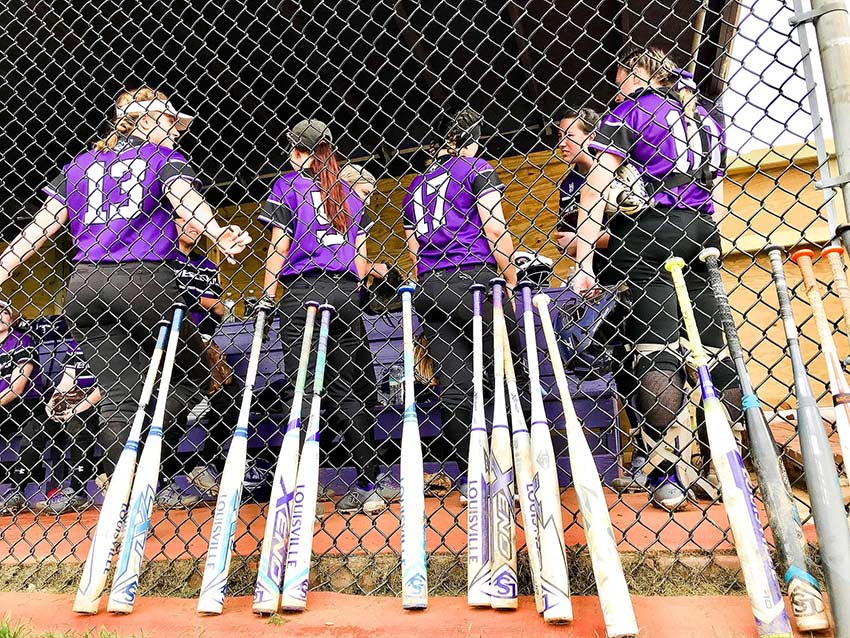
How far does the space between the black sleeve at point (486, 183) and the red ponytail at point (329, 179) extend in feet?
2.39

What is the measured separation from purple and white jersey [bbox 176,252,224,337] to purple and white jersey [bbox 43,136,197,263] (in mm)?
123

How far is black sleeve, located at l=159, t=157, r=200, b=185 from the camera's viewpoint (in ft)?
9.07

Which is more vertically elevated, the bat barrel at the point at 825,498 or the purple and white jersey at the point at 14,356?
the purple and white jersey at the point at 14,356

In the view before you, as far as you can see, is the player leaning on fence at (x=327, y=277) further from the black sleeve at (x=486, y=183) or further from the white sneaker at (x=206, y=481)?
the white sneaker at (x=206, y=481)

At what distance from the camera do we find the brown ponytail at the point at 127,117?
2988 millimetres

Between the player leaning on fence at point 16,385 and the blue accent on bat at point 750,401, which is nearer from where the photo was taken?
the blue accent on bat at point 750,401

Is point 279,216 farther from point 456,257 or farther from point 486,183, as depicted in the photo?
point 486,183

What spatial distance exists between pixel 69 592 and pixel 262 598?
1.01 meters

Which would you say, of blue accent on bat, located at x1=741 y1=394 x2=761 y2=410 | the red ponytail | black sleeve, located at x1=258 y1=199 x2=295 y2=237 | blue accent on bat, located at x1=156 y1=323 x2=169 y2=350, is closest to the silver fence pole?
blue accent on bat, located at x1=741 y1=394 x2=761 y2=410

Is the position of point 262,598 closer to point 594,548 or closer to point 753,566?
point 594,548

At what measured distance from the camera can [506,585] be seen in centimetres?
175

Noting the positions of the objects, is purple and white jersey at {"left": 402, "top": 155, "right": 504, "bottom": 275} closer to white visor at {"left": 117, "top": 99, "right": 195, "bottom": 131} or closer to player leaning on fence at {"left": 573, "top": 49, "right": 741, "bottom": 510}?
player leaning on fence at {"left": 573, "top": 49, "right": 741, "bottom": 510}

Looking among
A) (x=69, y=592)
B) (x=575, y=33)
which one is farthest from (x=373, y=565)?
(x=575, y=33)

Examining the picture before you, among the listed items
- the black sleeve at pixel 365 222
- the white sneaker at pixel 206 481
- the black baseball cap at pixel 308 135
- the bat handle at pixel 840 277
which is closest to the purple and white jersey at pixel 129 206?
the black baseball cap at pixel 308 135
